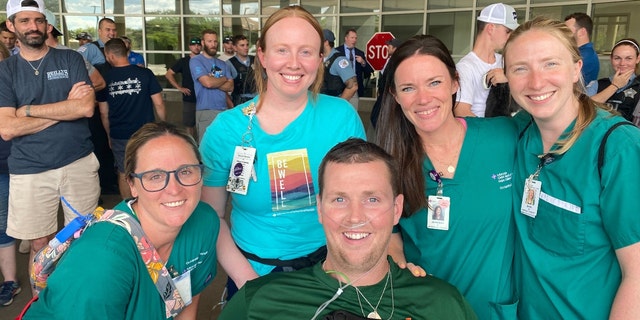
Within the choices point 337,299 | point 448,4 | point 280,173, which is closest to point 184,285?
point 280,173

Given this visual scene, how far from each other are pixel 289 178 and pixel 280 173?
0.04 metres

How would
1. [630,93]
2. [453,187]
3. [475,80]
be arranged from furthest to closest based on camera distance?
1. [630,93]
2. [475,80]
3. [453,187]

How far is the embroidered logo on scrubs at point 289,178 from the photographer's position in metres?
1.93

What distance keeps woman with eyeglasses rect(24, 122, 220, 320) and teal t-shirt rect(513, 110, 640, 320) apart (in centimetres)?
132

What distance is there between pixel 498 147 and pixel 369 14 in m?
12.4

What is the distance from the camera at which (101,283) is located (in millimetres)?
1445

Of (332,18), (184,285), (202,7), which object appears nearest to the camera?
(184,285)

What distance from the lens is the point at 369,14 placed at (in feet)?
44.0

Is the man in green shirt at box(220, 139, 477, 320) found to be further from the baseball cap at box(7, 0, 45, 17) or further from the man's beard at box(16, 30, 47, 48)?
the baseball cap at box(7, 0, 45, 17)

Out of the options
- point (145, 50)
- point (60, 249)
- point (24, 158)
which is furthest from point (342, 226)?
point (145, 50)

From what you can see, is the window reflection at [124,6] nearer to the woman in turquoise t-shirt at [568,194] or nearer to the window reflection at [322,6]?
the window reflection at [322,6]

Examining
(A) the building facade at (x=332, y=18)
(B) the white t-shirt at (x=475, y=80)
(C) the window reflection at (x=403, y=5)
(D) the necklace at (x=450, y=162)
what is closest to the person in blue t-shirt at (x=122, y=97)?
(B) the white t-shirt at (x=475, y=80)

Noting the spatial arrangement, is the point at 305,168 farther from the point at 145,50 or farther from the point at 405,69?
the point at 145,50

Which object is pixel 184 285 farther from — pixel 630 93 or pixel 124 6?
pixel 124 6
